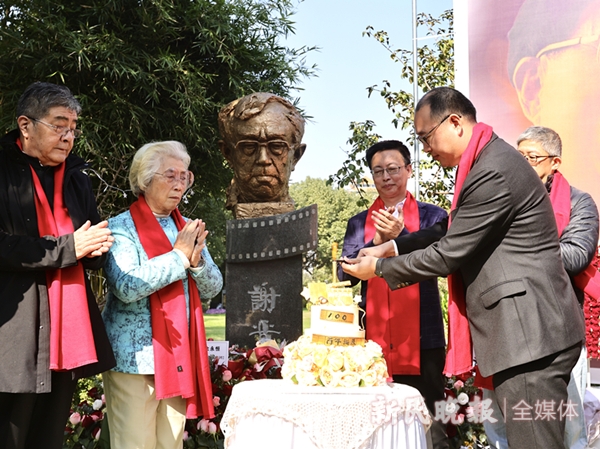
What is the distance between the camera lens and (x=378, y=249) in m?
3.15

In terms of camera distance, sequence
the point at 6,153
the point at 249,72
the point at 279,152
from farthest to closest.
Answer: the point at 249,72
the point at 279,152
the point at 6,153

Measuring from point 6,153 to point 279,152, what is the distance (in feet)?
9.06

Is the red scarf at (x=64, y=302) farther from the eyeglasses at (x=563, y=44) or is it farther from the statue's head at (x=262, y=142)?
the eyeglasses at (x=563, y=44)

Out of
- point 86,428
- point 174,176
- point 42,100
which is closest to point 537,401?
point 174,176

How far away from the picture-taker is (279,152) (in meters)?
5.18

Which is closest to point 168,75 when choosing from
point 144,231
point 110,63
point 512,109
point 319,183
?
point 110,63

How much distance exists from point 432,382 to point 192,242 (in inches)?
54.9

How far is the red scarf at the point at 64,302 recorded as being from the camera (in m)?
2.49

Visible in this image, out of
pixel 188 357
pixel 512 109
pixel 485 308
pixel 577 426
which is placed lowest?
Result: pixel 577 426

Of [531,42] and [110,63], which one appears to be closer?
[531,42]

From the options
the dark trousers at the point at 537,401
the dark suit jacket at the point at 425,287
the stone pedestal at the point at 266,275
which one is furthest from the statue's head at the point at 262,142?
the dark trousers at the point at 537,401

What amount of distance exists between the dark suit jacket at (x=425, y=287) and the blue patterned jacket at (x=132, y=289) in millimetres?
1031

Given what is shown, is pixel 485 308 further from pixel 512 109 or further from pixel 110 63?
pixel 110 63

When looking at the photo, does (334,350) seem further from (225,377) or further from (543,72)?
(543,72)
